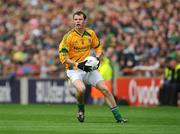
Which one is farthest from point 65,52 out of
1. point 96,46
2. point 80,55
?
point 96,46

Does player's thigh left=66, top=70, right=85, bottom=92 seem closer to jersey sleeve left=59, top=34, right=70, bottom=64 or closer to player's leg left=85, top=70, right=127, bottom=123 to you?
player's leg left=85, top=70, right=127, bottom=123

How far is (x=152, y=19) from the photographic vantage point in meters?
29.8

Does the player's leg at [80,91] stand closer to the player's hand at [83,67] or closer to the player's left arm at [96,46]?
the player's hand at [83,67]

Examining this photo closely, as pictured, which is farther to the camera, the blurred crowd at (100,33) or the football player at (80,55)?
the blurred crowd at (100,33)

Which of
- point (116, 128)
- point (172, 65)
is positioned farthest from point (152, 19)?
point (116, 128)

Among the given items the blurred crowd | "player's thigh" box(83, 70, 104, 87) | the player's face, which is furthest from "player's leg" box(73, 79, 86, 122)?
the blurred crowd

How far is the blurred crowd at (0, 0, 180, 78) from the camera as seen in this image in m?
28.5

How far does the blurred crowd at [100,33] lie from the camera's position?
28547mm

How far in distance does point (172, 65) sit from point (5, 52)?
28.8 feet

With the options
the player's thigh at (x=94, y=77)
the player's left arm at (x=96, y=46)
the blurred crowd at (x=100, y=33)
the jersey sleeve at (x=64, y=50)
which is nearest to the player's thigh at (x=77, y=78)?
the player's thigh at (x=94, y=77)

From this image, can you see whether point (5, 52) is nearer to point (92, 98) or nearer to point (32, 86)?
point (32, 86)

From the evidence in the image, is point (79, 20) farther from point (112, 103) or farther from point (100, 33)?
point (100, 33)

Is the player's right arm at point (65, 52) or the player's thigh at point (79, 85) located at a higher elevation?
the player's right arm at point (65, 52)

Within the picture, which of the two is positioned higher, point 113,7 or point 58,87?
point 113,7
